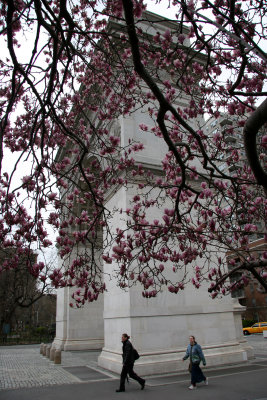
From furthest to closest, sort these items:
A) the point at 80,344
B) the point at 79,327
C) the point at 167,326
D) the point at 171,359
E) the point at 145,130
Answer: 1. the point at 79,327
2. the point at 80,344
3. the point at 167,326
4. the point at 171,359
5. the point at 145,130

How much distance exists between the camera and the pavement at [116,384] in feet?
28.3

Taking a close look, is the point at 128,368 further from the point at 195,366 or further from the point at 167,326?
the point at 167,326

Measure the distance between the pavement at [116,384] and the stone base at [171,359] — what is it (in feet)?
0.94

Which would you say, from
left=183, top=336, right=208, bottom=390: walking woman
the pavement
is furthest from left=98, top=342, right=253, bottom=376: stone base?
left=183, top=336, right=208, bottom=390: walking woman

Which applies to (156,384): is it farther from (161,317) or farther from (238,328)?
(238,328)

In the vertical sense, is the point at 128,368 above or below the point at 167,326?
below

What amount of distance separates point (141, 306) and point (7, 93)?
8.50 meters

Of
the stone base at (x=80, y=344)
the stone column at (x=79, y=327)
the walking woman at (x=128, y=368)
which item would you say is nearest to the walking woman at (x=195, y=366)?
the walking woman at (x=128, y=368)

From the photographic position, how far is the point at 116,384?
33.6ft

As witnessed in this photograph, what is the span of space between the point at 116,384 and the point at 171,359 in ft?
7.98

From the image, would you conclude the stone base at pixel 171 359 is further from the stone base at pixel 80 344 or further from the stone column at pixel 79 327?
the stone column at pixel 79 327

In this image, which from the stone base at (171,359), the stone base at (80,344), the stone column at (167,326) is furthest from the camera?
the stone base at (80,344)

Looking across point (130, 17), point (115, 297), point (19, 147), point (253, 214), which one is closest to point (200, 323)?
point (115, 297)

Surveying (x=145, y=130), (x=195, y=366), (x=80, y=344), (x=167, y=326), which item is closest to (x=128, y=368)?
(x=195, y=366)
